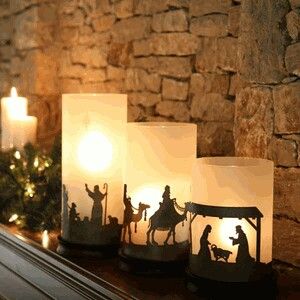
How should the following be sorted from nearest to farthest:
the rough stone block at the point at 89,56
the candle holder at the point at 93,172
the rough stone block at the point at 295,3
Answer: the rough stone block at the point at 295,3 → the candle holder at the point at 93,172 → the rough stone block at the point at 89,56

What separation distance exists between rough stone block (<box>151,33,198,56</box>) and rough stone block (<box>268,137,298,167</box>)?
1.86ft

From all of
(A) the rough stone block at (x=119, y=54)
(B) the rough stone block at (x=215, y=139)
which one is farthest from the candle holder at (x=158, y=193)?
(A) the rough stone block at (x=119, y=54)

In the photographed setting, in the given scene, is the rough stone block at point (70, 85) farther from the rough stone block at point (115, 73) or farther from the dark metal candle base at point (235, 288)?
the dark metal candle base at point (235, 288)

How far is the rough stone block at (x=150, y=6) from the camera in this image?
2.15m

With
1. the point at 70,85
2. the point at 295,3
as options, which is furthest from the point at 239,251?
the point at 70,85

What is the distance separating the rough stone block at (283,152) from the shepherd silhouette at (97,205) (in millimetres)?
474

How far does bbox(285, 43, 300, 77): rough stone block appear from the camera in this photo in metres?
1.48

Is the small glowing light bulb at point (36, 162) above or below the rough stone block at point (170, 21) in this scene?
below

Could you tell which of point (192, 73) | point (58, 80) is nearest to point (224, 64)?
point (192, 73)

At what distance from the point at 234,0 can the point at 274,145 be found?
52 cm

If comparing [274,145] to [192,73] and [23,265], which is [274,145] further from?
[23,265]

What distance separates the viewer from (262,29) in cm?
155

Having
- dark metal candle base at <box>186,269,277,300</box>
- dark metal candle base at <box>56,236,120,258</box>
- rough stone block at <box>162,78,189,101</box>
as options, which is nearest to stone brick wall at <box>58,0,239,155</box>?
rough stone block at <box>162,78,189,101</box>

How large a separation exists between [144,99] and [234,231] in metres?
1.00
